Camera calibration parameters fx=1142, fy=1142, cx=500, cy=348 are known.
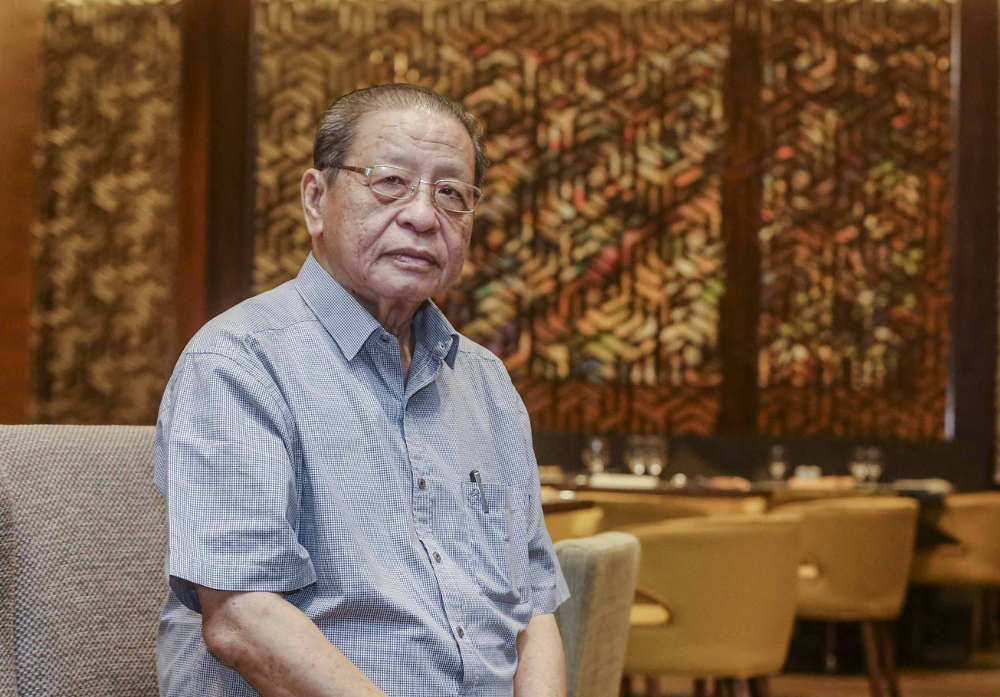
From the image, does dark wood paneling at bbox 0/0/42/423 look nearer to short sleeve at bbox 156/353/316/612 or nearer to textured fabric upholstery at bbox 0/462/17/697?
textured fabric upholstery at bbox 0/462/17/697

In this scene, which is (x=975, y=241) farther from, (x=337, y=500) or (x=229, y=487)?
(x=229, y=487)

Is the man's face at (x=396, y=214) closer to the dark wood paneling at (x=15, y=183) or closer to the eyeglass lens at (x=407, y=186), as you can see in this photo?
the eyeglass lens at (x=407, y=186)

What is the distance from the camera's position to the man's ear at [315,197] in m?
1.64

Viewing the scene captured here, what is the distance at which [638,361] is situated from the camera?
6363 mm

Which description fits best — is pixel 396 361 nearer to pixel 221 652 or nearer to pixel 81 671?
pixel 221 652

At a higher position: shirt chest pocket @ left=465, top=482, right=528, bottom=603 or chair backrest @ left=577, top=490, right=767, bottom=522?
shirt chest pocket @ left=465, top=482, right=528, bottom=603

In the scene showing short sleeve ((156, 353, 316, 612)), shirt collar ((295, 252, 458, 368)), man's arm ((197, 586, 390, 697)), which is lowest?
man's arm ((197, 586, 390, 697))

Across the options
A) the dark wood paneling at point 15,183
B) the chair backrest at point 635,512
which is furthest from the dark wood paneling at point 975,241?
the dark wood paneling at point 15,183

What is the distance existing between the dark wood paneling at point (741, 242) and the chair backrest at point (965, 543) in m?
1.49

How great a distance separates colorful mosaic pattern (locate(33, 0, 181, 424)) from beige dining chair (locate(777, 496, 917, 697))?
396 cm

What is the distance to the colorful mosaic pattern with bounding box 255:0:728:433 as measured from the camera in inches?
249

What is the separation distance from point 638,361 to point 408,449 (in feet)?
16.2

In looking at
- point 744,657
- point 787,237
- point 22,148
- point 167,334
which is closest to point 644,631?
point 744,657

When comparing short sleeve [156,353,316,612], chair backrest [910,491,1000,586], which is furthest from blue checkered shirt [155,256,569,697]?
chair backrest [910,491,1000,586]
